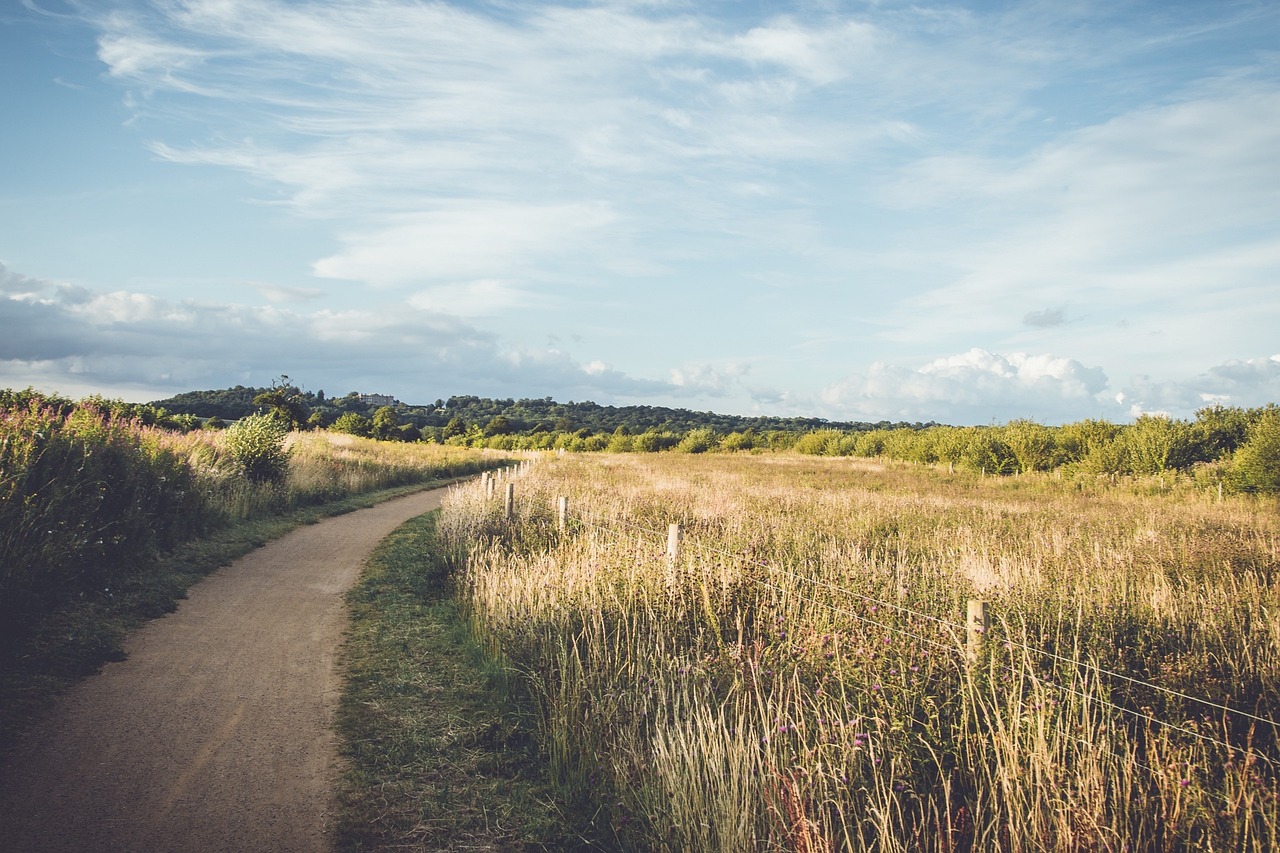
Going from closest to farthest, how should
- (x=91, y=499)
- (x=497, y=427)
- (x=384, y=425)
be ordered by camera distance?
(x=91, y=499) < (x=384, y=425) < (x=497, y=427)

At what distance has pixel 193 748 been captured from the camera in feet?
16.8

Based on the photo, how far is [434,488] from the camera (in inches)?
1086

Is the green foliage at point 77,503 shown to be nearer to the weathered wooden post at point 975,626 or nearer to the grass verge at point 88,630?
the grass verge at point 88,630

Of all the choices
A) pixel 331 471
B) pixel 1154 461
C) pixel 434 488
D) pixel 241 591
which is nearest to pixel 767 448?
pixel 1154 461

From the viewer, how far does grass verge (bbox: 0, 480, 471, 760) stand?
5641 mm

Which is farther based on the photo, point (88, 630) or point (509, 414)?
point (509, 414)

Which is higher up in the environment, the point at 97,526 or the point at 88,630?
the point at 97,526

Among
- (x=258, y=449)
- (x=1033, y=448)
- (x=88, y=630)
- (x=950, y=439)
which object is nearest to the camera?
(x=88, y=630)

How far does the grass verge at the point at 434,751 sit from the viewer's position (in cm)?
436

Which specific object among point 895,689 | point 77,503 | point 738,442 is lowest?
point 895,689

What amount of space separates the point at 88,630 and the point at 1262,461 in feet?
103

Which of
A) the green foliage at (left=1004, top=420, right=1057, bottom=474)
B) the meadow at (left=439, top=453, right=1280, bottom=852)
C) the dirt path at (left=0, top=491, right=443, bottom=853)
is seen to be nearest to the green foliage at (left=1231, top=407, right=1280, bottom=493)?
the green foliage at (left=1004, top=420, right=1057, bottom=474)

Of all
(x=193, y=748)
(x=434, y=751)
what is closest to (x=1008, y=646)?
(x=434, y=751)

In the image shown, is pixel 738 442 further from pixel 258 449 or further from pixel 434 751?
pixel 434 751
